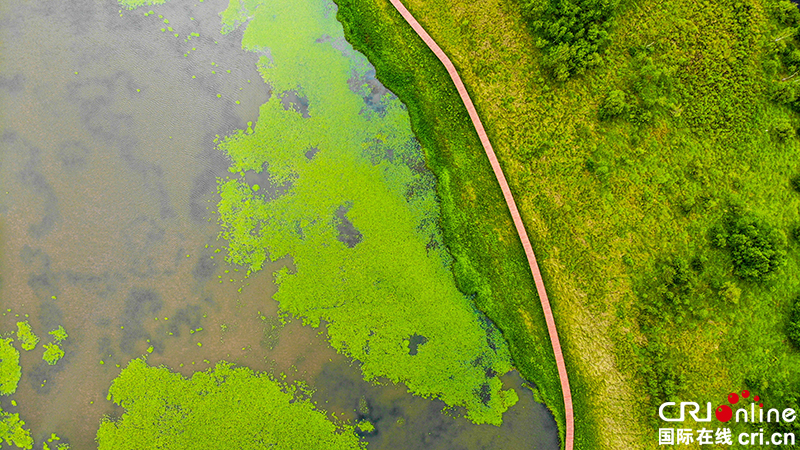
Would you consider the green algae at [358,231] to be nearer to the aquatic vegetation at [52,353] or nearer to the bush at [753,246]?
the aquatic vegetation at [52,353]

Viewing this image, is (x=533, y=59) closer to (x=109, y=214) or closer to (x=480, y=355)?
(x=480, y=355)

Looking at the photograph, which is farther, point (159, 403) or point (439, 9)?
point (439, 9)

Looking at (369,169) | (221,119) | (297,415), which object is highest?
(369,169)

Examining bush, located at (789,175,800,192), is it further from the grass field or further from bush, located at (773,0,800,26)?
bush, located at (773,0,800,26)

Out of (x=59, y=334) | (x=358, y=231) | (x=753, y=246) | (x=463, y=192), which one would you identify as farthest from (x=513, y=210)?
(x=59, y=334)

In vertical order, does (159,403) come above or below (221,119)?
below

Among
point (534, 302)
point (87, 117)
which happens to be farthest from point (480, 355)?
point (87, 117)
